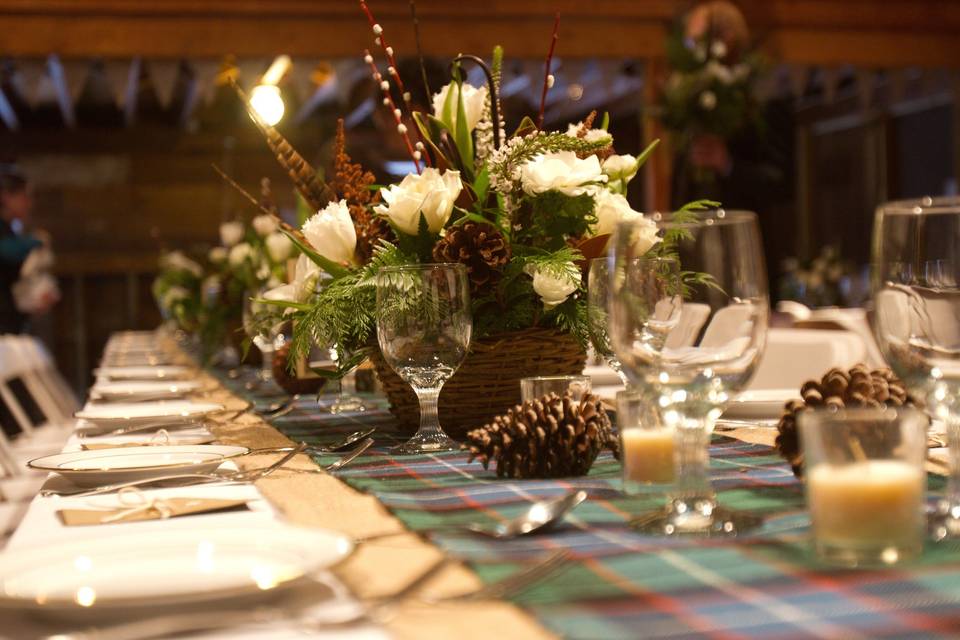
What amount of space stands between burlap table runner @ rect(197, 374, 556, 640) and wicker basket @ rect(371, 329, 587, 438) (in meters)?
0.25

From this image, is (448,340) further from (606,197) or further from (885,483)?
(885,483)

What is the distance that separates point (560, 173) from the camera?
137cm

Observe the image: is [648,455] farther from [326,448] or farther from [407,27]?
[407,27]

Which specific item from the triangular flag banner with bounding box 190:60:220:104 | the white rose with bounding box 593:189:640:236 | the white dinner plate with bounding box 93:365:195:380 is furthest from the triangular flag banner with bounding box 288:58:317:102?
the white rose with bounding box 593:189:640:236

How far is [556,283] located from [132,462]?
1.63 ft

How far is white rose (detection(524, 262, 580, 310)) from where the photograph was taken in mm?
1379

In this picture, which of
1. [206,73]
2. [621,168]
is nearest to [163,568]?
[621,168]

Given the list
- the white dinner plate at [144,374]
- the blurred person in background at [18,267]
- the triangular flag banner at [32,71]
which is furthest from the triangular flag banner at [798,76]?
the white dinner plate at [144,374]

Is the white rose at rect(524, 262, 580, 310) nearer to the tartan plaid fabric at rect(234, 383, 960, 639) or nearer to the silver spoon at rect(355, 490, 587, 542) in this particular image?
the tartan plaid fabric at rect(234, 383, 960, 639)

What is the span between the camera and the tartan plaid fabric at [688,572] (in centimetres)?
61

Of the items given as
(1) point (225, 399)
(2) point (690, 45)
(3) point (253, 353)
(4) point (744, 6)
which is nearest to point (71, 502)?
(1) point (225, 399)

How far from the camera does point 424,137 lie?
1.50m

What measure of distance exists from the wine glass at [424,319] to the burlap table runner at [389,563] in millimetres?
150

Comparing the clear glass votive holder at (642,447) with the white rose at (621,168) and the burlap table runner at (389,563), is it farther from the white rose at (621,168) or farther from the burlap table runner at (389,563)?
the white rose at (621,168)
